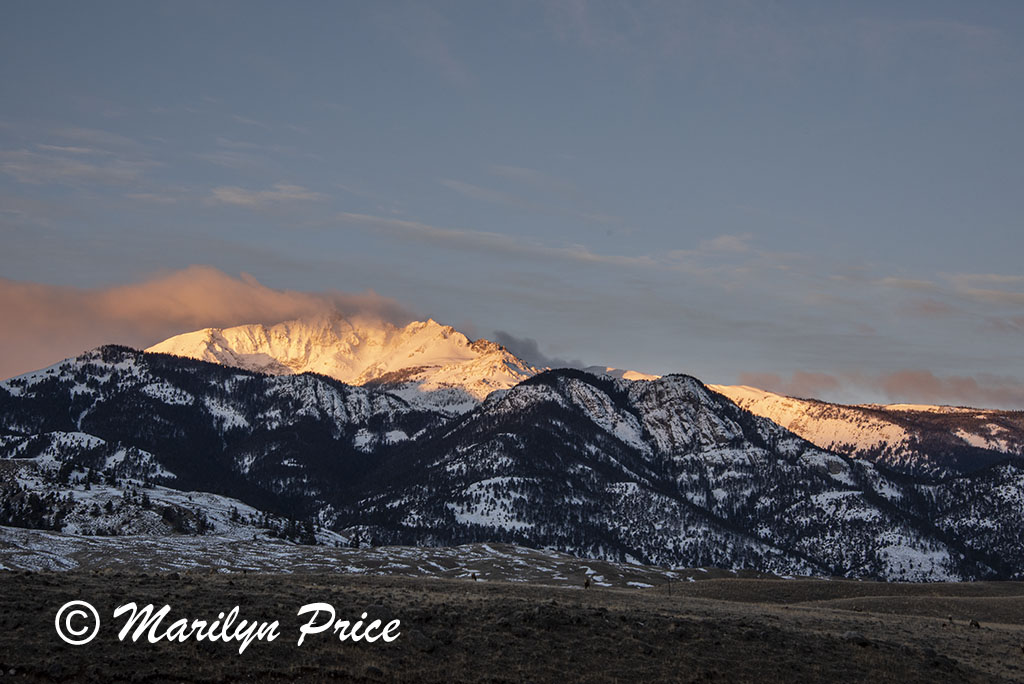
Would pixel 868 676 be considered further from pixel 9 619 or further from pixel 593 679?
pixel 9 619

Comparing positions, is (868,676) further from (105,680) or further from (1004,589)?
(1004,589)

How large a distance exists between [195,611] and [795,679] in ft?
109

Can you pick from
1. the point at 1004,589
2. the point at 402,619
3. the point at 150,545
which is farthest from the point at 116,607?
the point at 150,545

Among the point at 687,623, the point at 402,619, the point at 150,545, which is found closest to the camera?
the point at 402,619

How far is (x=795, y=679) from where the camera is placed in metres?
53.1

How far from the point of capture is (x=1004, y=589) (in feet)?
446

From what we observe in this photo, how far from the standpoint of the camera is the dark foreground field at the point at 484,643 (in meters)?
46.4

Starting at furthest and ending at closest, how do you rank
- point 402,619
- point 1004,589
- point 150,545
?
point 150,545
point 1004,589
point 402,619

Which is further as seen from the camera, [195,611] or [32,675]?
[195,611]

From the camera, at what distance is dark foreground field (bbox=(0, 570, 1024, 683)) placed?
46.4 meters

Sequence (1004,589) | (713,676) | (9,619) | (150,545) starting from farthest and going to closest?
(150,545), (1004,589), (713,676), (9,619)

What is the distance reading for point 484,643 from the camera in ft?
174

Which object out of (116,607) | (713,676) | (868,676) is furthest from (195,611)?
(868,676)

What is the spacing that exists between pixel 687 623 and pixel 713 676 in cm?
857
